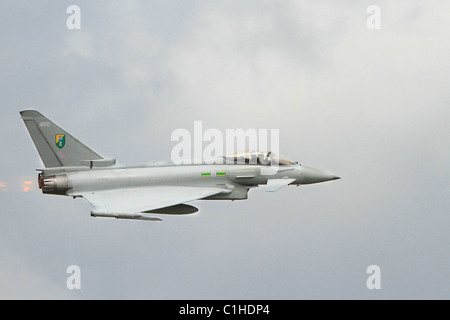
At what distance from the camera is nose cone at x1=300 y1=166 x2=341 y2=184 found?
39.9 metres

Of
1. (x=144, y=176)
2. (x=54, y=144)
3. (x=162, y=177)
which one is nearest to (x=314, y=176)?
(x=162, y=177)

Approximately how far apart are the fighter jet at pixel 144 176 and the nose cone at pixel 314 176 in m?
0.39

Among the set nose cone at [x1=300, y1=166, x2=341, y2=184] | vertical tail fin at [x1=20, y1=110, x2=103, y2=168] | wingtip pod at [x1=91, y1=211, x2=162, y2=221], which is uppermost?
vertical tail fin at [x1=20, y1=110, x2=103, y2=168]

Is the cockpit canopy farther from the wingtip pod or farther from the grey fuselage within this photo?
the wingtip pod

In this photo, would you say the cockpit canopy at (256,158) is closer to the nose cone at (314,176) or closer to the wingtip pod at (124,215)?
the nose cone at (314,176)

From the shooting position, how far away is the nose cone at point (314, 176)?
39.9m

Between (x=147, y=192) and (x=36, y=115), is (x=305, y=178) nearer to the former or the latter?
(x=147, y=192)

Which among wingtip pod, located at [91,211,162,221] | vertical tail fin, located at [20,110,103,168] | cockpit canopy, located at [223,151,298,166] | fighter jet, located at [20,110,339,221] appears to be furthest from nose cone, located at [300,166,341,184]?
vertical tail fin, located at [20,110,103,168]

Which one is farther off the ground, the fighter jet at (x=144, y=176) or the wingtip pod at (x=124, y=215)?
the fighter jet at (x=144, y=176)

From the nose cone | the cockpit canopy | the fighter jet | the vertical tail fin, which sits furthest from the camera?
the nose cone

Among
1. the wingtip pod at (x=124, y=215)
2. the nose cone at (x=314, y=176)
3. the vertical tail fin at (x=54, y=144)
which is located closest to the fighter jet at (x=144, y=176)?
the vertical tail fin at (x=54, y=144)

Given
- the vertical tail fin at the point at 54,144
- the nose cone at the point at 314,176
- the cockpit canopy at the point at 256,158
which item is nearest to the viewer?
the vertical tail fin at the point at 54,144

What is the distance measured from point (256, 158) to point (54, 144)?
8.77 metres

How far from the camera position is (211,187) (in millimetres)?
38688
